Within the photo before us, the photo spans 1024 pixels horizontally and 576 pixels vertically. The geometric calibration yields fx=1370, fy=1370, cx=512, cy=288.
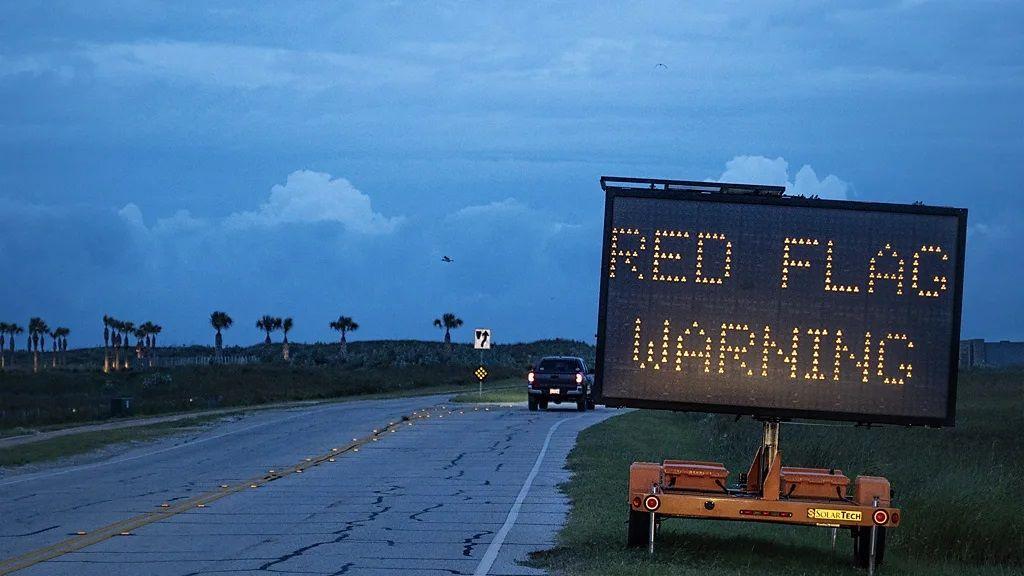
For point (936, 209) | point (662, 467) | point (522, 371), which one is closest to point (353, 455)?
point (662, 467)

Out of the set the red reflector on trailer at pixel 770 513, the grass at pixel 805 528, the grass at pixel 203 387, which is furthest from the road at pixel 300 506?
the grass at pixel 203 387

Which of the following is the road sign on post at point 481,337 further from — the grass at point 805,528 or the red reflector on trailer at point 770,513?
the red reflector on trailer at point 770,513

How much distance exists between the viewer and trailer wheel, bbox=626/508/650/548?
1398 centimetres

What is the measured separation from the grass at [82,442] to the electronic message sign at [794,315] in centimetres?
1996

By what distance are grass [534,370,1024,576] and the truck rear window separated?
32.8 ft

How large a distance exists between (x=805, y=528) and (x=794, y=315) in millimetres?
6237

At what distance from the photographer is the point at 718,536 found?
1596 cm

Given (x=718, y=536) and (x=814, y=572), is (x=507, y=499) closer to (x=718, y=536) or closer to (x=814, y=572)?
(x=718, y=536)

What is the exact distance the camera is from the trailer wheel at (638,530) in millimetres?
13984

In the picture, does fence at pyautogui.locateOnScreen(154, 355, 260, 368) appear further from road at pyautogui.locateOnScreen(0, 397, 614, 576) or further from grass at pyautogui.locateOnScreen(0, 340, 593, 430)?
road at pyautogui.locateOnScreen(0, 397, 614, 576)

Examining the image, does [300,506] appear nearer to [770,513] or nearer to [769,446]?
[769,446]

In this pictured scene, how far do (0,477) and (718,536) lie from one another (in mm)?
15878

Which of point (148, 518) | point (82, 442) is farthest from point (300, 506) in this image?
point (82, 442)

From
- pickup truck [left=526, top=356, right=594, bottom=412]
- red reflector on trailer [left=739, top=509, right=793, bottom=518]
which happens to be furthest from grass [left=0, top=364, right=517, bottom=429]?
red reflector on trailer [left=739, top=509, right=793, bottom=518]
